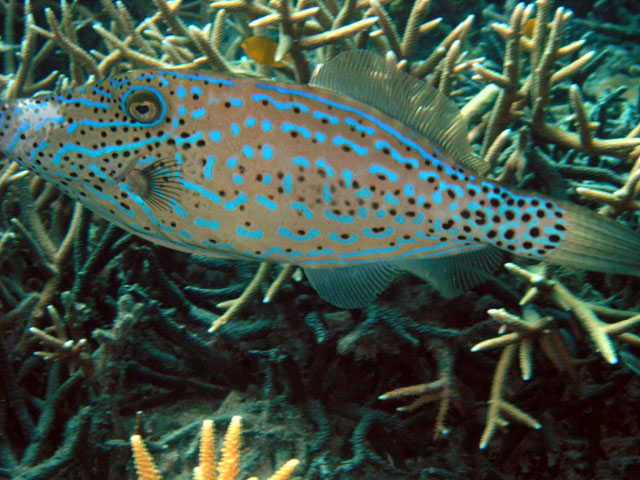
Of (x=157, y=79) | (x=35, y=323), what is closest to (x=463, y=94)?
(x=157, y=79)

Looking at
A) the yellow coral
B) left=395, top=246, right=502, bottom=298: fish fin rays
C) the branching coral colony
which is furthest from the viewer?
the branching coral colony

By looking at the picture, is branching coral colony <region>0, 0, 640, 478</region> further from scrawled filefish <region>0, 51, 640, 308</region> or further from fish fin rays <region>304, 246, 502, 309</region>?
scrawled filefish <region>0, 51, 640, 308</region>

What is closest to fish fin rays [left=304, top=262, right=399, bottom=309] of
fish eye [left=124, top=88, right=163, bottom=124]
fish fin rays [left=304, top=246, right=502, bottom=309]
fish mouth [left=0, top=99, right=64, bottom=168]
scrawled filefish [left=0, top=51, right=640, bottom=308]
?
fish fin rays [left=304, top=246, right=502, bottom=309]


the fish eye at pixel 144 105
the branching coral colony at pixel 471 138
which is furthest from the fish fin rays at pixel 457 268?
the fish eye at pixel 144 105

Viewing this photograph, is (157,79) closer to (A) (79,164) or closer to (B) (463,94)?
(A) (79,164)

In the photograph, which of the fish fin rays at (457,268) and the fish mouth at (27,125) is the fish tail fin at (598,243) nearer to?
the fish fin rays at (457,268)

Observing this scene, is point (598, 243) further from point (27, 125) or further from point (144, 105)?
point (27, 125)
